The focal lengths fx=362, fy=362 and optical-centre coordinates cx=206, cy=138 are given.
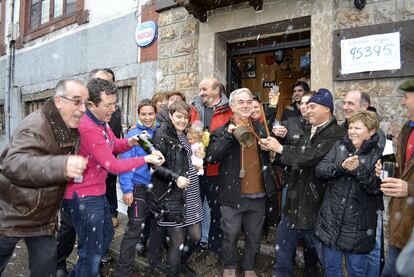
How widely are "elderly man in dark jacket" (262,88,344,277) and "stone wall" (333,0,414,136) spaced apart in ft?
4.27

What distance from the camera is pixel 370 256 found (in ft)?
11.4

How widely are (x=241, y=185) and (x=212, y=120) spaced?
3.07 feet

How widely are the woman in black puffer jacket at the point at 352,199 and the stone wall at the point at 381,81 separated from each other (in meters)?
1.49

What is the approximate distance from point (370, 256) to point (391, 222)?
54 centimetres

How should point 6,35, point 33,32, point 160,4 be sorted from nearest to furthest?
point 160,4, point 33,32, point 6,35

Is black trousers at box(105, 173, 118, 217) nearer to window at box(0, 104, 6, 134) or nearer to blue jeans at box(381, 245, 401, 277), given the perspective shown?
blue jeans at box(381, 245, 401, 277)

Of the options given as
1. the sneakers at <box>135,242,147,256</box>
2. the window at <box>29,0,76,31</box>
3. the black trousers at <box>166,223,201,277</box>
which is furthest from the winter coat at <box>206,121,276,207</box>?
the window at <box>29,0,76,31</box>

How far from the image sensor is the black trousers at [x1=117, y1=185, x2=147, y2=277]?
147 inches

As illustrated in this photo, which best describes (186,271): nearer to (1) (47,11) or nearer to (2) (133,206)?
(2) (133,206)

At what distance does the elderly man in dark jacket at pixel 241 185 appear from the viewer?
3799 mm

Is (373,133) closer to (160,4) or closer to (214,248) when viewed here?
(214,248)

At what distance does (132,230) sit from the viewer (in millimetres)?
3838

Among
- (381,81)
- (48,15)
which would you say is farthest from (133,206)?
(48,15)

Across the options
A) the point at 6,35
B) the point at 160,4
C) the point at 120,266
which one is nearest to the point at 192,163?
the point at 120,266
